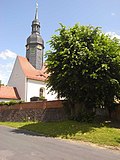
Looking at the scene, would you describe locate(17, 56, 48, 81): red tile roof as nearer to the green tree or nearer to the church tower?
the church tower

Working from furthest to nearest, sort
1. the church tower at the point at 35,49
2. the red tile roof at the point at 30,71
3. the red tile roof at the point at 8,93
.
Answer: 1. the church tower at the point at 35,49
2. the red tile roof at the point at 30,71
3. the red tile roof at the point at 8,93

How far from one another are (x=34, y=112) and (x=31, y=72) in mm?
17407

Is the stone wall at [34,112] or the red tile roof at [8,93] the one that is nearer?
the stone wall at [34,112]

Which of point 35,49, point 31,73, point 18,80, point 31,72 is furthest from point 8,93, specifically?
point 35,49

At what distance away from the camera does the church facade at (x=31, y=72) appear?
136 ft

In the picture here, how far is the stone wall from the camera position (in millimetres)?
24391

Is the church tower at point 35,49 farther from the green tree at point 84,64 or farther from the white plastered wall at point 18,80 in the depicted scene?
the green tree at point 84,64

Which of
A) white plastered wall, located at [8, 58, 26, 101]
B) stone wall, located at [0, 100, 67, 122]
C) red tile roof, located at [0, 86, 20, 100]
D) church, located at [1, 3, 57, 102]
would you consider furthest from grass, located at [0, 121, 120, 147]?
white plastered wall, located at [8, 58, 26, 101]

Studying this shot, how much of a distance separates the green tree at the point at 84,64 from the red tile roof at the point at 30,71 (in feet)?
73.2

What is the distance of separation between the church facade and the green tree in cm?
1939

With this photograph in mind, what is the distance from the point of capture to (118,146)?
1240 centimetres

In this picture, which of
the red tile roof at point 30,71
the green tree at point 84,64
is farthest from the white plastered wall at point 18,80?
the green tree at point 84,64

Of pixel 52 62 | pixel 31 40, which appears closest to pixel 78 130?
pixel 52 62

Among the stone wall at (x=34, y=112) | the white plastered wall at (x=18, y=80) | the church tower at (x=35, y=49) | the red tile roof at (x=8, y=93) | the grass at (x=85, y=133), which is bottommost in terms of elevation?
the grass at (x=85, y=133)
